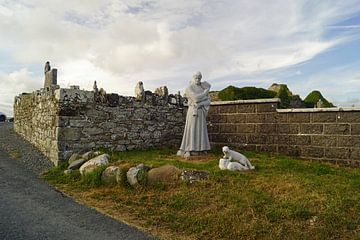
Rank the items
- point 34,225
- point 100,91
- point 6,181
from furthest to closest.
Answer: point 100,91 → point 6,181 → point 34,225

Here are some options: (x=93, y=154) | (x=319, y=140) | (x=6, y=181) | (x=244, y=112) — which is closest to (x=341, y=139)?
(x=319, y=140)

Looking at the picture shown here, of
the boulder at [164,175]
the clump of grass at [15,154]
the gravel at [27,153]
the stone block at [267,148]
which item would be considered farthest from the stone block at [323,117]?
the clump of grass at [15,154]

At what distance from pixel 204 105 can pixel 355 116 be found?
164 inches

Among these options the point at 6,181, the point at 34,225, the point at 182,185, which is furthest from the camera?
the point at 6,181

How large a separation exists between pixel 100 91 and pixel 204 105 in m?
3.37

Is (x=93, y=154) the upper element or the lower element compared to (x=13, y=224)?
upper

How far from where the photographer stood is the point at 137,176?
6.91 meters

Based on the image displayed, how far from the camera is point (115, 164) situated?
7930 millimetres

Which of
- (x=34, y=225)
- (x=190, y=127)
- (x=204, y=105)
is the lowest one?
(x=34, y=225)

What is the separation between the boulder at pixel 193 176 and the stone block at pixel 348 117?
189 inches

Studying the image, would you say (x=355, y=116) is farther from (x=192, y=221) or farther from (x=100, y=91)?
(x=100, y=91)

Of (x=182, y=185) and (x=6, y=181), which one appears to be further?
(x=6, y=181)

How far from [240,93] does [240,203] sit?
394 inches

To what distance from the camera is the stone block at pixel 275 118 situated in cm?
1036
